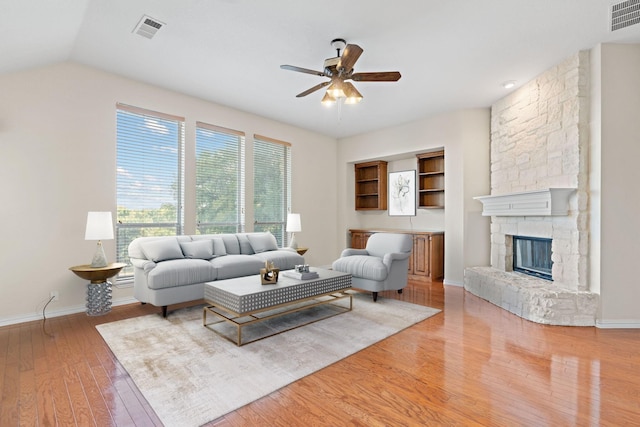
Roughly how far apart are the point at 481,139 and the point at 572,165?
1841 millimetres

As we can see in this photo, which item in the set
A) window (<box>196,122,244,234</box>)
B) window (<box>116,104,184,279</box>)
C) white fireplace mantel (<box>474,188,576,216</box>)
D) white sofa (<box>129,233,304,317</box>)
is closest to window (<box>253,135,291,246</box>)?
window (<box>196,122,244,234</box>)

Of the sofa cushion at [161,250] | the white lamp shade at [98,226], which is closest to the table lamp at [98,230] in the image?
the white lamp shade at [98,226]

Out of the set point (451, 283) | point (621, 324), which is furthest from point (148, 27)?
point (621, 324)

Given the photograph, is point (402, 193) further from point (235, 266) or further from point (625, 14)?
point (625, 14)

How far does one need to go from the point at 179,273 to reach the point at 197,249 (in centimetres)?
70

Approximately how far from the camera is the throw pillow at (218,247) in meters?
4.54

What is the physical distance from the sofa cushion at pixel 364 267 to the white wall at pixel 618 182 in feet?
7.71

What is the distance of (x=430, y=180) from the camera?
619 cm

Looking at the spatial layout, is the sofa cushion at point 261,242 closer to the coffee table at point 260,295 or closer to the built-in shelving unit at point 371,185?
the coffee table at point 260,295

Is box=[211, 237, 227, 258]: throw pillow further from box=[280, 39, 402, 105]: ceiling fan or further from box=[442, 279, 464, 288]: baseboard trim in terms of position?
box=[442, 279, 464, 288]: baseboard trim

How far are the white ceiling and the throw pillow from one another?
2240mm

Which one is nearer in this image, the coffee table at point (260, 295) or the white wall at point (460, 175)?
the coffee table at point (260, 295)

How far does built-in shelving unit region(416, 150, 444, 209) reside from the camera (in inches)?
235

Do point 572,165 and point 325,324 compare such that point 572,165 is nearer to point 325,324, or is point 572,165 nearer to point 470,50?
point 470,50
